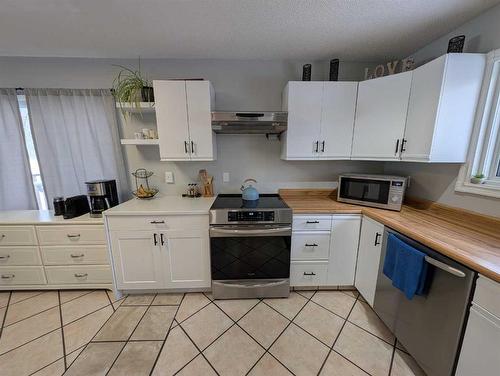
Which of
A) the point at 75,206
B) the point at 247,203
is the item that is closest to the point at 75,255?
the point at 75,206

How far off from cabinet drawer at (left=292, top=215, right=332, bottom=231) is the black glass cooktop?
0.18 meters

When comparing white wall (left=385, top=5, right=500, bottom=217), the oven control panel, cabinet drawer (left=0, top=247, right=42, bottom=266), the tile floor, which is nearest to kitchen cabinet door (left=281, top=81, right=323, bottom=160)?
the oven control panel

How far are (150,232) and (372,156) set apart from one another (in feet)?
7.55

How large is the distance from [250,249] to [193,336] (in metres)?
0.80

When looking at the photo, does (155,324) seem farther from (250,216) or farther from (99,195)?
(99,195)

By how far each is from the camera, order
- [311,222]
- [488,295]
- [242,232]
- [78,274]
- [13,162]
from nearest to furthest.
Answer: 1. [488,295]
2. [242,232]
3. [311,222]
4. [78,274]
5. [13,162]

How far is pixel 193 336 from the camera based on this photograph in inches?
59.2

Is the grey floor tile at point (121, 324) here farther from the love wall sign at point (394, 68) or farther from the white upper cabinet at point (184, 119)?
the love wall sign at point (394, 68)

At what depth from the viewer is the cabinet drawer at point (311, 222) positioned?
5.98 feet

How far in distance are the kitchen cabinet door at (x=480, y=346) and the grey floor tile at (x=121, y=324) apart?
2.15 m

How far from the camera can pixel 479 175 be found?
144 cm

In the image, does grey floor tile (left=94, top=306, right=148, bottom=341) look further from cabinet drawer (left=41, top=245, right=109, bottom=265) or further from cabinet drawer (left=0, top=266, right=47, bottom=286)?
cabinet drawer (left=0, top=266, right=47, bottom=286)

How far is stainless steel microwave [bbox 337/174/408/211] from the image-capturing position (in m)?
1.73

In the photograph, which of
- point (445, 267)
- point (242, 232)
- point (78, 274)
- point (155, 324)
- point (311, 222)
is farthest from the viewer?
point (78, 274)
